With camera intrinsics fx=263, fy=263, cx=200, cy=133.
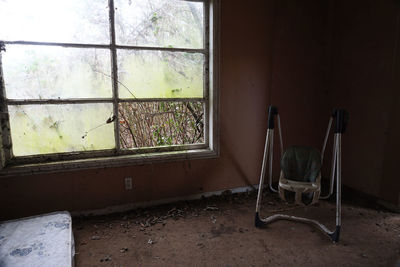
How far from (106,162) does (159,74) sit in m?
1.04

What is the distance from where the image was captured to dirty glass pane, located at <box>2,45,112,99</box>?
2281mm

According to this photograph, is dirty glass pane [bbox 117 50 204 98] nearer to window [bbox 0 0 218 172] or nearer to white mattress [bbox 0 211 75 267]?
window [bbox 0 0 218 172]

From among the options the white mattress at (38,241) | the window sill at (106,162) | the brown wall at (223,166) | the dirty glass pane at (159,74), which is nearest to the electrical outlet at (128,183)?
the brown wall at (223,166)

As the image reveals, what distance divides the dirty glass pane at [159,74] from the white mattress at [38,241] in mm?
1286

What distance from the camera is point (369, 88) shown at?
290 cm

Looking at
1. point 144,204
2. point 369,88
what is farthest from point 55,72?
point 369,88

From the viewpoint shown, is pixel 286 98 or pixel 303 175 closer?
pixel 303 175

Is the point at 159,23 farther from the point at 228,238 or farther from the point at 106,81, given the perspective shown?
the point at 228,238

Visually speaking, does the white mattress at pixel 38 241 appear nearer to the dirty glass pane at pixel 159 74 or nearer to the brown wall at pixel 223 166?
the brown wall at pixel 223 166

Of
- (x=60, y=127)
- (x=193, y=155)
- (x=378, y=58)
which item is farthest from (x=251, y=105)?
(x=60, y=127)

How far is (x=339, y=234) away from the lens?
2.21 metres

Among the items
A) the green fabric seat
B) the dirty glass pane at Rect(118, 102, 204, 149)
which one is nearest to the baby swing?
the green fabric seat

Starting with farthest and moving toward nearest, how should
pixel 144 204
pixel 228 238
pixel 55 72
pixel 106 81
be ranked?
pixel 144 204 → pixel 106 81 → pixel 55 72 → pixel 228 238

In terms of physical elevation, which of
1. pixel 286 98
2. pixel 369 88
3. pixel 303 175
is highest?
pixel 369 88
